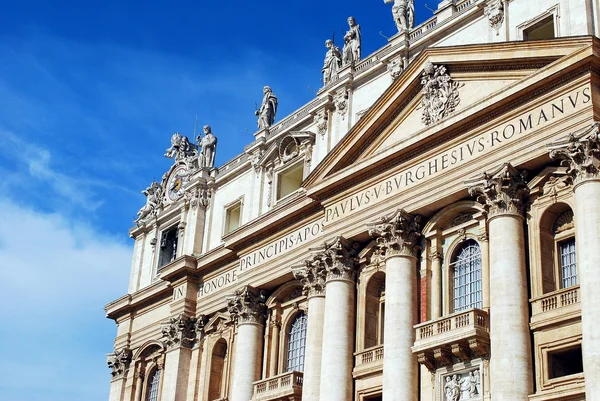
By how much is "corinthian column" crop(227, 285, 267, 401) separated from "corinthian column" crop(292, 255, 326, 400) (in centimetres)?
322

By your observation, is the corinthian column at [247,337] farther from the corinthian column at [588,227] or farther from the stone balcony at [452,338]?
the corinthian column at [588,227]

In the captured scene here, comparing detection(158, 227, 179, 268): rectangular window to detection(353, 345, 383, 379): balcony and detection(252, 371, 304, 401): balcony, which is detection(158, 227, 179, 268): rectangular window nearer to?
detection(252, 371, 304, 401): balcony

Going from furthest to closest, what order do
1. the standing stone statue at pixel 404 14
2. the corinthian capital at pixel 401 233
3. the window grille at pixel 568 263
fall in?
the standing stone statue at pixel 404 14 → the corinthian capital at pixel 401 233 → the window grille at pixel 568 263

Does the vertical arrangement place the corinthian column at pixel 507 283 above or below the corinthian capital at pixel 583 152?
below

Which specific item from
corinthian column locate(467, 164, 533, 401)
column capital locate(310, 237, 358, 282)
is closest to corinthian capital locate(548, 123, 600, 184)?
corinthian column locate(467, 164, 533, 401)

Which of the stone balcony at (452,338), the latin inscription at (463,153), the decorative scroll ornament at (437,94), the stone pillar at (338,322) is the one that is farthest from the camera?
the stone pillar at (338,322)

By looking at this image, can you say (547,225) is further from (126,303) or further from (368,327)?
(126,303)

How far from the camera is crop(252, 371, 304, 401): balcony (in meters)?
35.2

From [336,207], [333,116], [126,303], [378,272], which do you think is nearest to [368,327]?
[378,272]

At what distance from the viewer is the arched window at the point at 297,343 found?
3722 centimetres

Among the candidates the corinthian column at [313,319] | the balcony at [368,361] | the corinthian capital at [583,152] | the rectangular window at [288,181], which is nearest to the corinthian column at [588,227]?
Answer: the corinthian capital at [583,152]

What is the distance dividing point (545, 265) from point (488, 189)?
2729 mm

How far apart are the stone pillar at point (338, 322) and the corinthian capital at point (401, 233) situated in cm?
221

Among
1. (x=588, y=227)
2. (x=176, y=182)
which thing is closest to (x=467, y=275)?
(x=588, y=227)
